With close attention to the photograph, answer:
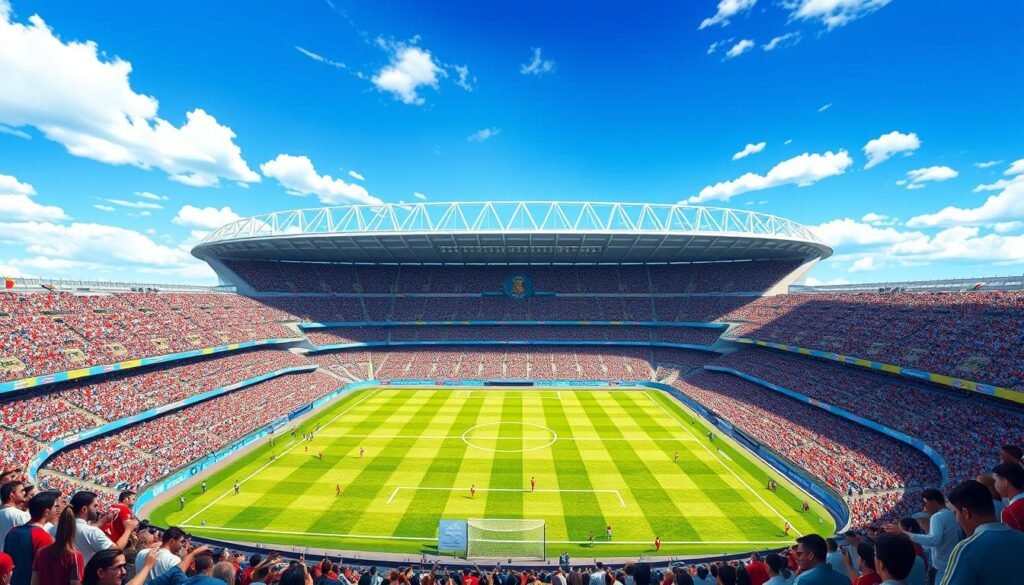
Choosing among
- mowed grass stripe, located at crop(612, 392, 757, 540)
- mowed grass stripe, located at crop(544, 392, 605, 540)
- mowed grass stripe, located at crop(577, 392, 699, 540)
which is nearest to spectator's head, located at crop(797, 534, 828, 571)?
mowed grass stripe, located at crop(544, 392, 605, 540)

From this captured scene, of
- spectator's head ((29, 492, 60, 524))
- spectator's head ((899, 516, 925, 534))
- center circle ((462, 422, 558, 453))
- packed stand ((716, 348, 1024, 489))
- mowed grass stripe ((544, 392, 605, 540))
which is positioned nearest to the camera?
spectator's head ((29, 492, 60, 524))

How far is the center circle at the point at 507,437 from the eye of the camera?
1318 inches

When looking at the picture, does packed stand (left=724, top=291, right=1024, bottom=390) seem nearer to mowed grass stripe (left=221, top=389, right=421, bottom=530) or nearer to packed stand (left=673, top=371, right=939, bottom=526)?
packed stand (left=673, top=371, right=939, bottom=526)

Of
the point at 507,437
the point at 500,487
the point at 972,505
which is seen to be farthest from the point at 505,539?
the point at 972,505

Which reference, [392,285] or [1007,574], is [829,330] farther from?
[392,285]

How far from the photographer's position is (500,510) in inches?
939

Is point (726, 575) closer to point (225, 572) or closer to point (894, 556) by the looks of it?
point (894, 556)

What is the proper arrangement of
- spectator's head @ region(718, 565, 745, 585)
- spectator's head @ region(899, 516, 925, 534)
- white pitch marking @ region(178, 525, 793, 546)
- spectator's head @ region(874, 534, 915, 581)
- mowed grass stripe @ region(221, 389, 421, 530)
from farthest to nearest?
mowed grass stripe @ region(221, 389, 421, 530), white pitch marking @ region(178, 525, 793, 546), spectator's head @ region(899, 516, 925, 534), spectator's head @ region(718, 565, 745, 585), spectator's head @ region(874, 534, 915, 581)

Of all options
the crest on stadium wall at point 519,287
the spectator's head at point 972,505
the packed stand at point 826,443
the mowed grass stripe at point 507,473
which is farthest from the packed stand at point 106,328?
the packed stand at point 826,443

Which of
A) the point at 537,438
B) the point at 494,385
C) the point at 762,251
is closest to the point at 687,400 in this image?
the point at 537,438

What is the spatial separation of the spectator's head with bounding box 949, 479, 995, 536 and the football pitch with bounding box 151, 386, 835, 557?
19.0 m

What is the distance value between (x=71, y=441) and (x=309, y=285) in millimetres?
42638

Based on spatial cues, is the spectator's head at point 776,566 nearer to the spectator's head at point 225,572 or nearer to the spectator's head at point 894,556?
the spectator's head at point 894,556

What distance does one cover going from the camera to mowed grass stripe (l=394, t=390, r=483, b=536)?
2238 centimetres
